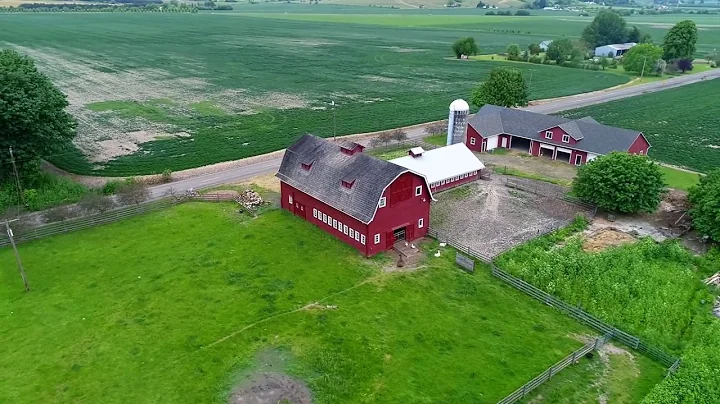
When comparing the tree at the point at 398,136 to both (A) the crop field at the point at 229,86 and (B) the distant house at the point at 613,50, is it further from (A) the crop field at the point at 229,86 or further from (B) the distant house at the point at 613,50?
(B) the distant house at the point at 613,50

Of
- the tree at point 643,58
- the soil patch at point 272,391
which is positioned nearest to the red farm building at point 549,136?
the soil patch at point 272,391

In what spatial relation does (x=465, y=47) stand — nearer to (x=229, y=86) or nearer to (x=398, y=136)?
(x=229, y=86)

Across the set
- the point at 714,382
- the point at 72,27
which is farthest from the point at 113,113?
the point at 72,27

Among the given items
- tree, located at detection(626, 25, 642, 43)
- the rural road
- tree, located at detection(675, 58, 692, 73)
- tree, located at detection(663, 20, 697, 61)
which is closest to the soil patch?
the rural road

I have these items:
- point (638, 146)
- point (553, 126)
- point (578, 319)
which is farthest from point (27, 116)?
point (638, 146)

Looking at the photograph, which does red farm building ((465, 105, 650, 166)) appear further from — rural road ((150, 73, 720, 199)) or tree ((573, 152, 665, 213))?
tree ((573, 152, 665, 213))
